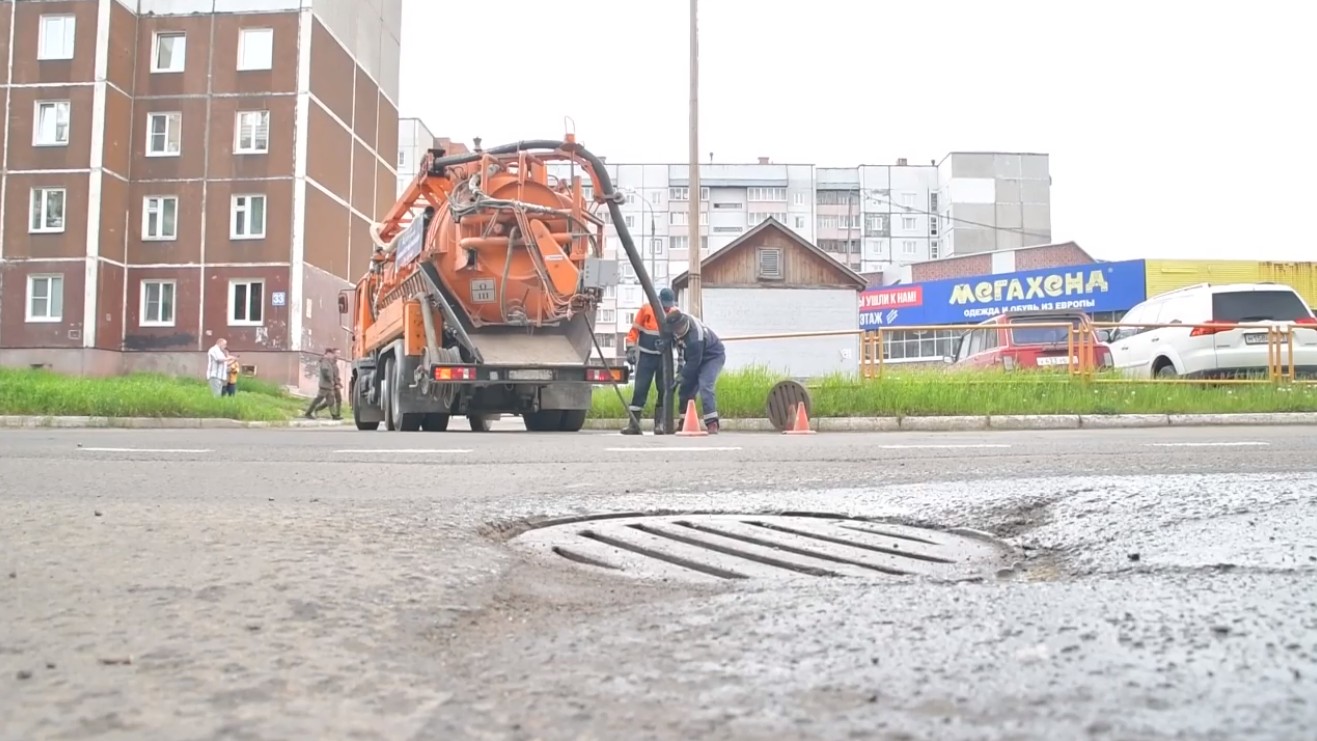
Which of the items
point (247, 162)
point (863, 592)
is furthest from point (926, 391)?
Answer: point (247, 162)

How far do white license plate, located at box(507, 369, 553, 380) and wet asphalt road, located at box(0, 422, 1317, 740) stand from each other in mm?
8066

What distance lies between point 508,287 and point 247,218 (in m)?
22.3

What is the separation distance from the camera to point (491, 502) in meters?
4.63

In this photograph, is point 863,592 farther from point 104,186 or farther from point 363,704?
point 104,186

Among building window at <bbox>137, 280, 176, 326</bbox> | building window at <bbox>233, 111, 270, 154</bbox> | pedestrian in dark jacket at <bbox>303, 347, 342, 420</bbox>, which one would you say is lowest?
pedestrian in dark jacket at <bbox>303, 347, 342, 420</bbox>

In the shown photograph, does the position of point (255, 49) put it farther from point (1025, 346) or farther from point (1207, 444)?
point (1207, 444)

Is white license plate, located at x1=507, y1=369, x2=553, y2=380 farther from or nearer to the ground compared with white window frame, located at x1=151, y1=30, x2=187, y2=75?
nearer to the ground

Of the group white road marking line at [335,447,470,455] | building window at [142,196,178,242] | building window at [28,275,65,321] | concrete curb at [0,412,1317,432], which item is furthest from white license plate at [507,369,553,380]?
building window at [28,275,65,321]

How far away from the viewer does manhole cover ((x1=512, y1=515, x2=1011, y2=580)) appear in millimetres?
3127

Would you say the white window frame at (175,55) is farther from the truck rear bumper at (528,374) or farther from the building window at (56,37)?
the truck rear bumper at (528,374)

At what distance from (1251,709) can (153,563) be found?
8.68 ft

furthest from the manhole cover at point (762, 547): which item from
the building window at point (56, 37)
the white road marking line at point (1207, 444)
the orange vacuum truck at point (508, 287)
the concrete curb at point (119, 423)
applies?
the building window at point (56, 37)

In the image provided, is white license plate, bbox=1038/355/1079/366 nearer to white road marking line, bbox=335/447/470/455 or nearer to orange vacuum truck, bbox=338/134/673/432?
orange vacuum truck, bbox=338/134/673/432

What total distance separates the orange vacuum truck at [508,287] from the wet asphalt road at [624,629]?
8256mm
